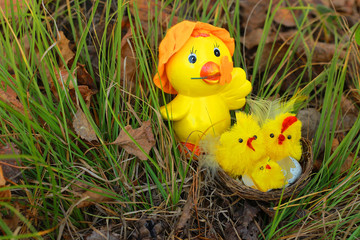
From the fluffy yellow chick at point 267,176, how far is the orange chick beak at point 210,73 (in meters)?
0.35

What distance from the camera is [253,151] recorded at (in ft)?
4.11

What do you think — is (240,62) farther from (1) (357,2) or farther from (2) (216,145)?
(1) (357,2)

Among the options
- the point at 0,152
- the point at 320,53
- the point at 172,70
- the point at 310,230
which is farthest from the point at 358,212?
the point at 0,152

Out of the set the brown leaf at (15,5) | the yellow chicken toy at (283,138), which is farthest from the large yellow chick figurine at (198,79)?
the brown leaf at (15,5)

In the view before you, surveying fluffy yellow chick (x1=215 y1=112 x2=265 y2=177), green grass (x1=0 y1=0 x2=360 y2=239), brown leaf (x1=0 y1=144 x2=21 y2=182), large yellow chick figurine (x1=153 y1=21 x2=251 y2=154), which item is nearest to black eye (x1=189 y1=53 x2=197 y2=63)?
large yellow chick figurine (x1=153 y1=21 x2=251 y2=154)

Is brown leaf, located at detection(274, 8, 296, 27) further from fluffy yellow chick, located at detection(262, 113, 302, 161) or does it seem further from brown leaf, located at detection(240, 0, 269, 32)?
fluffy yellow chick, located at detection(262, 113, 302, 161)

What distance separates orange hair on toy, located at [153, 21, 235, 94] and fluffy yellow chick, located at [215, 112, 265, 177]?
12.5 inches

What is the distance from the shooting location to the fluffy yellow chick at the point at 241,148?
1244mm

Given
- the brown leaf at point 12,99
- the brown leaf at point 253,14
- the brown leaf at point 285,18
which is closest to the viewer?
the brown leaf at point 12,99

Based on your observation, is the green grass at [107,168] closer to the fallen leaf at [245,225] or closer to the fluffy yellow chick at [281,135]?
the fallen leaf at [245,225]

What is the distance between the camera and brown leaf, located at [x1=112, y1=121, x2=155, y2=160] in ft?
4.22

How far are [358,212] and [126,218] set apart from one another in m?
0.82

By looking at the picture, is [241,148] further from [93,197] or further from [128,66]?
[128,66]


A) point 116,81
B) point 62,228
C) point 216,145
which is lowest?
point 62,228
